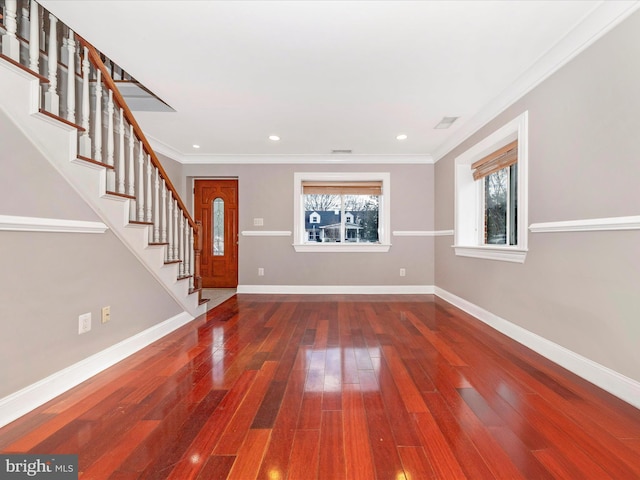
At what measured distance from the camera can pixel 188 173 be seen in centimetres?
490

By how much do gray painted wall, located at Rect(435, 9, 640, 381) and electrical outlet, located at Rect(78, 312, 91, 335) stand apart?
10.9ft

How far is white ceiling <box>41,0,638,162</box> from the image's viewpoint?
1751mm

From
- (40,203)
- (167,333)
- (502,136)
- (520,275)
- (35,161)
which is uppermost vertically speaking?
(502,136)

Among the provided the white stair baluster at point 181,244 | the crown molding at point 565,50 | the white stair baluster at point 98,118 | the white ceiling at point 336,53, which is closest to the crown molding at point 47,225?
the white stair baluster at point 98,118

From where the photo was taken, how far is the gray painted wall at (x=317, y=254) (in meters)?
4.83

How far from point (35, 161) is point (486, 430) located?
273cm

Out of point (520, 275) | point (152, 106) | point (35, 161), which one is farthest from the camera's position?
point (152, 106)

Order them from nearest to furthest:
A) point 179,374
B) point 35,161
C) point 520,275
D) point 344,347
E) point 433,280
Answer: point 35,161
point 179,374
point 344,347
point 520,275
point 433,280

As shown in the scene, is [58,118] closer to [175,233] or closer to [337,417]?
[175,233]

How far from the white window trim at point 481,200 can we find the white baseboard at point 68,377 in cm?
339

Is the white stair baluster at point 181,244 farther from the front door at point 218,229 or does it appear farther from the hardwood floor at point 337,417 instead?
the front door at point 218,229

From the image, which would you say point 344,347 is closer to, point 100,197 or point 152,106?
point 100,197

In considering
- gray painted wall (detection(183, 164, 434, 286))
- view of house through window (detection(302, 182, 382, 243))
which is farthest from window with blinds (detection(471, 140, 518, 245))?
view of house through window (detection(302, 182, 382, 243))

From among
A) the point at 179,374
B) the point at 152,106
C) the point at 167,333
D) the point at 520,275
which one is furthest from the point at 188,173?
the point at 520,275
